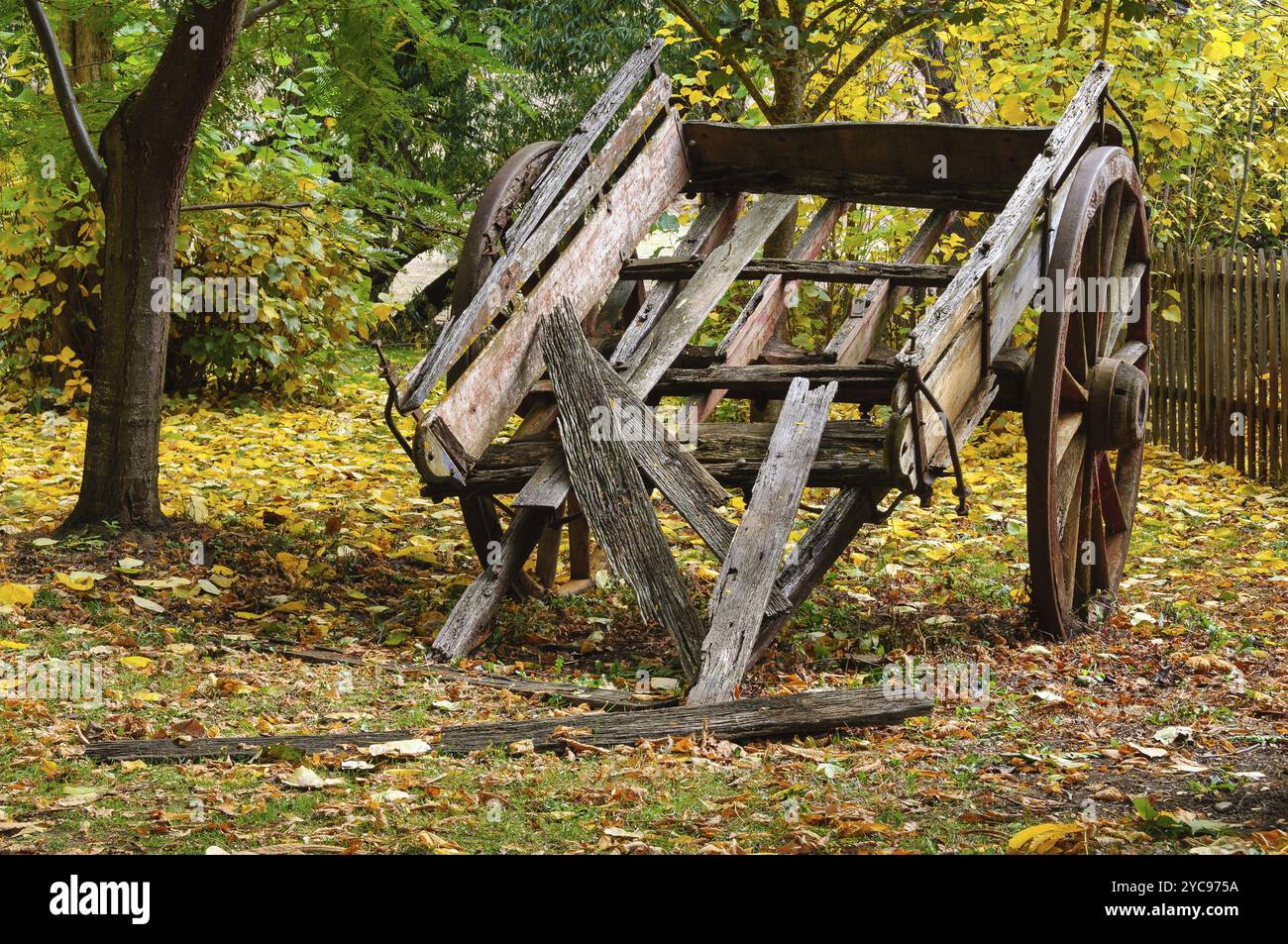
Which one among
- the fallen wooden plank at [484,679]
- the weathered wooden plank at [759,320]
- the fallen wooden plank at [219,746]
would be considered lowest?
the fallen wooden plank at [219,746]

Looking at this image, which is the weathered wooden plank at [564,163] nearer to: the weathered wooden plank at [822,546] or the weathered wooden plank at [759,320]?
the weathered wooden plank at [759,320]

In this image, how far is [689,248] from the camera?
573 cm

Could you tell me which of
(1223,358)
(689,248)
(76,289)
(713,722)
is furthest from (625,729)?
(76,289)

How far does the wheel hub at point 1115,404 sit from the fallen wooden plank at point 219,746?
286 cm

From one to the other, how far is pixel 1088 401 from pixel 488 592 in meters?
2.30

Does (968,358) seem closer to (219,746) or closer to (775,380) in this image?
(775,380)

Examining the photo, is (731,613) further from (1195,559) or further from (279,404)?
(279,404)

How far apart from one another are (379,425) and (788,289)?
4207 millimetres

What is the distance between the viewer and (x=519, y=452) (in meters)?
4.70

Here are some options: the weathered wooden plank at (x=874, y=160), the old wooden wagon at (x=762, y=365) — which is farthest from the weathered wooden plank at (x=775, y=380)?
the weathered wooden plank at (x=874, y=160)

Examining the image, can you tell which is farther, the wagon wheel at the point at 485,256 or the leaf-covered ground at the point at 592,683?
the wagon wheel at the point at 485,256

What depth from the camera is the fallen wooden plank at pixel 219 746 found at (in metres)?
3.37

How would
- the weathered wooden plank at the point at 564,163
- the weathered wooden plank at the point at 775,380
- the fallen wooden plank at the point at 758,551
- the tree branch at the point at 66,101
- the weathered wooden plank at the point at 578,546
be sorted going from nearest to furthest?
the fallen wooden plank at the point at 758,551
the weathered wooden plank at the point at 775,380
the weathered wooden plank at the point at 564,163
the tree branch at the point at 66,101
the weathered wooden plank at the point at 578,546

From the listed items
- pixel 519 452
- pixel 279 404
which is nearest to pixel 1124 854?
pixel 519 452
